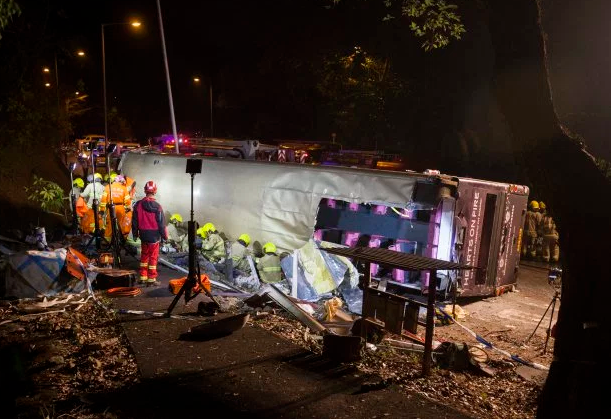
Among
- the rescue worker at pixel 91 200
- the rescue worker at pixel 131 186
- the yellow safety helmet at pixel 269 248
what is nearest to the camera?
the yellow safety helmet at pixel 269 248

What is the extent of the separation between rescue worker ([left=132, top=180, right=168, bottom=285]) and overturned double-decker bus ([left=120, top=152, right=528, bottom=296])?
259 cm

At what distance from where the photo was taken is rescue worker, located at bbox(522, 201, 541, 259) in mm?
15070

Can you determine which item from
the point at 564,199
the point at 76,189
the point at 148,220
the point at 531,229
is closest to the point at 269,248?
the point at 148,220

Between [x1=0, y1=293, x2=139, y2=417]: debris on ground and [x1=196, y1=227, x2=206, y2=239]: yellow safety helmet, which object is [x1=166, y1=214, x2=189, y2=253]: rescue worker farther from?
[x1=0, y1=293, x2=139, y2=417]: debris on ground

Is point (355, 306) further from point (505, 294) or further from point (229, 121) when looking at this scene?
point (229, 121)

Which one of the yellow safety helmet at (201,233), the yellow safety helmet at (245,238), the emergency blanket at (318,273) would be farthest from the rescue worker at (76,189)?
the emergency blanket at (318,273)

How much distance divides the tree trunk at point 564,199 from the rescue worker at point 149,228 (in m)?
6.71

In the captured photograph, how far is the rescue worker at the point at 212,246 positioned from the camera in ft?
35.4

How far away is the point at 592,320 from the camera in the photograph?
3.54 meters

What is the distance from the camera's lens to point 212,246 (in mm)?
10906

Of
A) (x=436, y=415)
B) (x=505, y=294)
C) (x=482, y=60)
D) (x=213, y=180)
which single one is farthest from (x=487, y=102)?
(x=436, y=415)

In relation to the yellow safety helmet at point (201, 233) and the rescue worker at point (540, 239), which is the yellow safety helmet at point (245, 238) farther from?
the rescue worker at point (540, 239)

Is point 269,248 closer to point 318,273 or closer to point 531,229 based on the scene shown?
point 318,273

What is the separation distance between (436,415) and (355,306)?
436 centimetres
